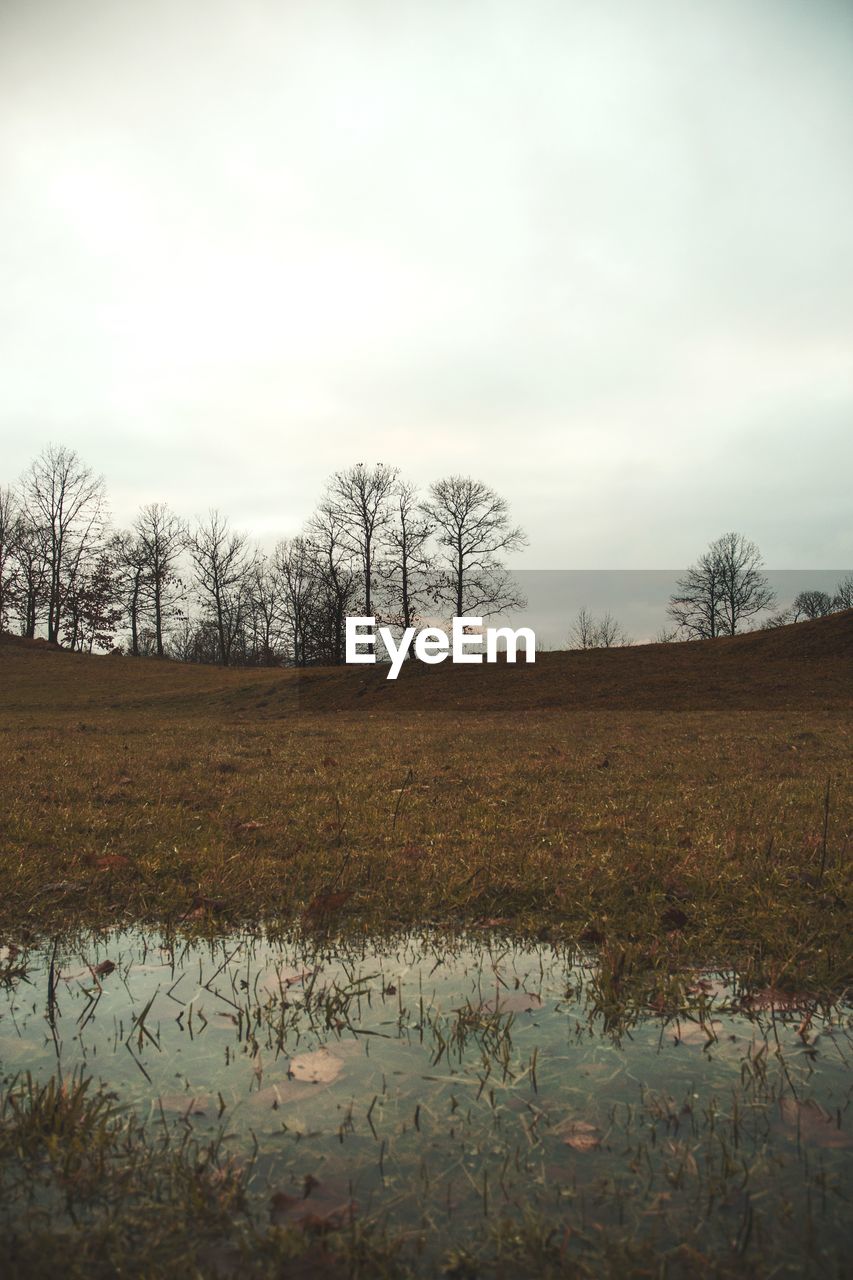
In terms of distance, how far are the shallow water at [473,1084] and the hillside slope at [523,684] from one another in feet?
81.8

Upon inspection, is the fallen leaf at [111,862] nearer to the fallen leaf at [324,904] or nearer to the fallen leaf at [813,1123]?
the fallen leaf at [324,904]

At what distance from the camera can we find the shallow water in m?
2.17

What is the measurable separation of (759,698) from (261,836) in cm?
2560

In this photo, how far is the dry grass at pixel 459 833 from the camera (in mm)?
4793

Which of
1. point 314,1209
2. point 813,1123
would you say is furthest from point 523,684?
point 314,1209

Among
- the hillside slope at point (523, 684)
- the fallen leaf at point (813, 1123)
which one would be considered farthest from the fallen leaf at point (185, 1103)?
the hillside slope at point (523, 684)

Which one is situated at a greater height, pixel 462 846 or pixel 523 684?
pixel 523 684

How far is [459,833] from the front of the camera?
688cm

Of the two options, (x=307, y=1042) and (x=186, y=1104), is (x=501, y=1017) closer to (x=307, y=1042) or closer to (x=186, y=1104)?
(x=307, y=1042)

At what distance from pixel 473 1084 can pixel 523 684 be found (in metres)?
33.6

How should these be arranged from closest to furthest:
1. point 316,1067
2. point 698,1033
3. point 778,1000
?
point 316,1067 < point 698,1033 < point 778,1000

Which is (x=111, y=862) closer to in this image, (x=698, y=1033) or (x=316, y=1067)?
(x=316, y=1067)

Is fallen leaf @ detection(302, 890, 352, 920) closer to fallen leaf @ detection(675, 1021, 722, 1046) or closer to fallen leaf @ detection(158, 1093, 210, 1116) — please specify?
fallen leaf @ detection(158, 1093, 210, 1116)

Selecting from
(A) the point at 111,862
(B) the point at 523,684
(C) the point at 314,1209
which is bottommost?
(C) the point at 314,1209
